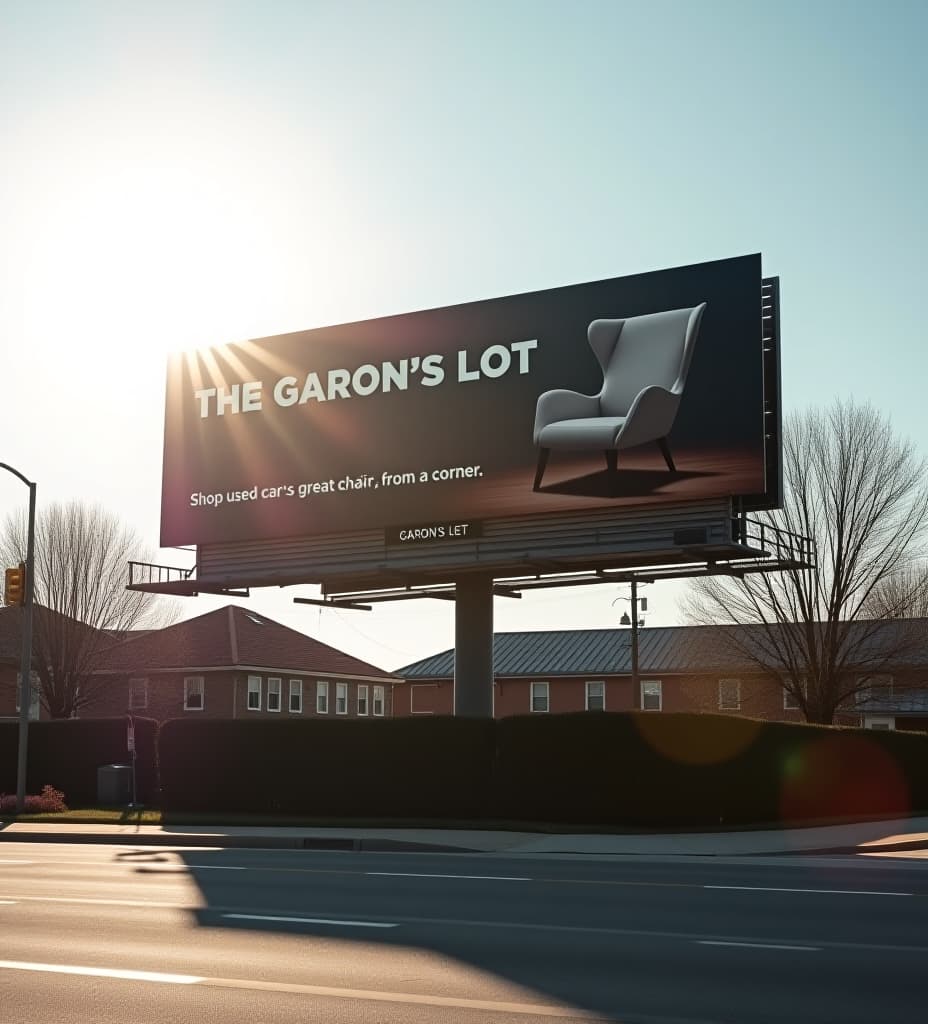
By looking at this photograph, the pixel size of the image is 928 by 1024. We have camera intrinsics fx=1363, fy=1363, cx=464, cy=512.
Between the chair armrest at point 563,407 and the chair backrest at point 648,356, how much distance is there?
26cm

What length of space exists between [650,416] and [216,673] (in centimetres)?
3107

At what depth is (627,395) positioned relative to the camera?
29125 mm

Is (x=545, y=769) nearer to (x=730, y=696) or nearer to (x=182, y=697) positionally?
(x=182, y=697)

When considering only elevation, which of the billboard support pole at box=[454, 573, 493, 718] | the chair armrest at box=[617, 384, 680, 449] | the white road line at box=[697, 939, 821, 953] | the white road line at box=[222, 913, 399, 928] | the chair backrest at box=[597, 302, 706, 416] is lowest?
the white road line at box=[222, 913, 399, 928]

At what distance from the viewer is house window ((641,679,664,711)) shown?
208 ft

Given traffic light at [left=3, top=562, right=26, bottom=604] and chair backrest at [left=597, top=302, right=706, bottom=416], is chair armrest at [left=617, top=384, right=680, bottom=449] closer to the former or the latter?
chair backrest at [left=597, top=302, right=706, bottom=416]

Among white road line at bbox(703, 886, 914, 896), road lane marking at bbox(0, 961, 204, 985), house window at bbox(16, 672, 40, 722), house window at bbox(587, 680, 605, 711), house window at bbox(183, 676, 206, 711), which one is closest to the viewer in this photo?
road lane marking at bbox(0, 961, 204, 985)

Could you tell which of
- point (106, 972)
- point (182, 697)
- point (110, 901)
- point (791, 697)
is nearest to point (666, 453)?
point (110, 901)

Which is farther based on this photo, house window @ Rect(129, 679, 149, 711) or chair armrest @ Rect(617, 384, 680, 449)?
house window @ Rect(129, 679, 149, 711)

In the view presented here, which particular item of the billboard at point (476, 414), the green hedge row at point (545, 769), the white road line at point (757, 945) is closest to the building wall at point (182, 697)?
the billboard at point (476, 414)

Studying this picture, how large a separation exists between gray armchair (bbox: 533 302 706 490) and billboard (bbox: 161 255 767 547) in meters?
0.03

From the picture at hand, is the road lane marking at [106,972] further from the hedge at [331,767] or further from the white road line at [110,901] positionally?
the hedge at [331,767]

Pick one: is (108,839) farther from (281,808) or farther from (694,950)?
(694,950)

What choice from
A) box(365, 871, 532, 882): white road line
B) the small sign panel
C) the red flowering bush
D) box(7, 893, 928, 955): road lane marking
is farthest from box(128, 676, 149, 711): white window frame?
box(7, 893, 928, 955): road lane marking
